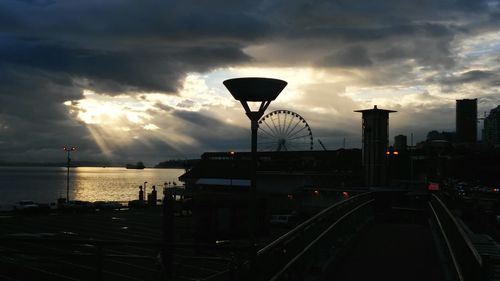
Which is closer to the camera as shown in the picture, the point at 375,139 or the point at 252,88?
the point at 252,88

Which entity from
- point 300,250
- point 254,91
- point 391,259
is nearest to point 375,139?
point 391,259

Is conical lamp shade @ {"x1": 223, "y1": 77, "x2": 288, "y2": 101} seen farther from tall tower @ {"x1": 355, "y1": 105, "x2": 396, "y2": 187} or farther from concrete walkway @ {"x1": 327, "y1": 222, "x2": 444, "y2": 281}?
tall tower @ {"x1": 355, "y1": 105, "x2": 396, "y2": 187}

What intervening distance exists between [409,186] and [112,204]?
4699cm

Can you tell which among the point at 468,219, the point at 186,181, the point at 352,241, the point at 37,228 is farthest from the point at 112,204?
the point at 352,241

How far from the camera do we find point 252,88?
7727 millimetres

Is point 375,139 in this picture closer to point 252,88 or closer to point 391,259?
point 391,259

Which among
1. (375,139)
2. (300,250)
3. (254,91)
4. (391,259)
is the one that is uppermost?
(375,139)

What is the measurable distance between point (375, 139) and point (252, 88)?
28.4 m

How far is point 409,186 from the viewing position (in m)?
45.3

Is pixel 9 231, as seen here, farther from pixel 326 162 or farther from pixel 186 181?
pixel 326 162

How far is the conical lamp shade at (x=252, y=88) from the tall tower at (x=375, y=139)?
27.9 meters

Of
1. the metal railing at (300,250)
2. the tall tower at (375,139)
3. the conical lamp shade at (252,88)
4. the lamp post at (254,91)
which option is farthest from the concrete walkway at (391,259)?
the tall tower at (375,139)

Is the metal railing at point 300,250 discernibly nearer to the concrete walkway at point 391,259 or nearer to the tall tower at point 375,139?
the concrete walkway at point 391,259

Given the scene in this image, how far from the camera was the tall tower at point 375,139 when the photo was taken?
114 feet
